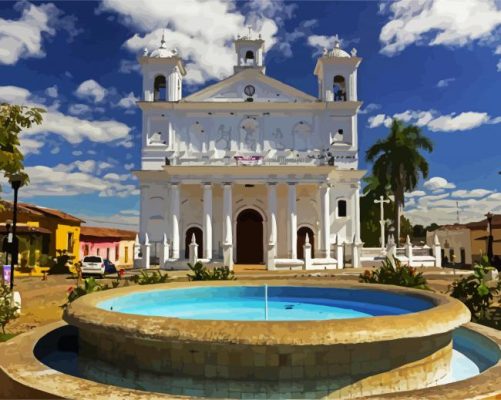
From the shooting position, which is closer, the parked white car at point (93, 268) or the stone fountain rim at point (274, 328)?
the stone fountain rim at point (274, 328)

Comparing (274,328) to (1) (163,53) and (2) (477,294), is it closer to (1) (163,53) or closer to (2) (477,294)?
(2) (477,294)

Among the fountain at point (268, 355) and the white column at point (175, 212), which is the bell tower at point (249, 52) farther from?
the fountain at point (268, 355)

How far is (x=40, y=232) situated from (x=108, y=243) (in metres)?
13.8

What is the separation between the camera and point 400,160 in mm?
37500

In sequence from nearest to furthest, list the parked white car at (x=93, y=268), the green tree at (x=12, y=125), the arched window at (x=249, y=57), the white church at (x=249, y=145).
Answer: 1. the green tree at (x=12, y=125)
2. the parked white car at (x=93, y=268)
3. the white church at (x=249, y=145)
4. the arched window at (x=249, y=57)

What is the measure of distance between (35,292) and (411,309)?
46.5 ft

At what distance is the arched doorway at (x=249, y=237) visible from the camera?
30.8 metres

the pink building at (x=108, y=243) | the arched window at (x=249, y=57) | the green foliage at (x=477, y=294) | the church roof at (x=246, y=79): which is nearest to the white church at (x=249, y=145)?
the church roof at (x=246, y=79)

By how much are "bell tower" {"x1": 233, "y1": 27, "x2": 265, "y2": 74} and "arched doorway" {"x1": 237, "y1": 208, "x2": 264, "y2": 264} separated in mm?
10878

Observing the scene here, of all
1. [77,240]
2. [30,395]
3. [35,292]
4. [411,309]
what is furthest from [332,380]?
[77,240]

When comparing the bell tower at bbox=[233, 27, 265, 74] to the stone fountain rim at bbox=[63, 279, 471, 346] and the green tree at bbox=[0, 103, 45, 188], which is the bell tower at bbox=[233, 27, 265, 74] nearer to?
the green tree at bbox=[0, 103, 45, 188]

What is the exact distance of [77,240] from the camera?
35.1m

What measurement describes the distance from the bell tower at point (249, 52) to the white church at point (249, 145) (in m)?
0.95

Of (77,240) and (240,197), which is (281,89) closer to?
(240,197)
